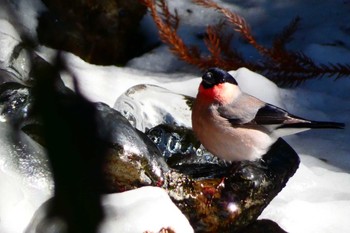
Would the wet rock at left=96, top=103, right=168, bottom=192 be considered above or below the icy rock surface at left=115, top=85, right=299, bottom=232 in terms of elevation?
above

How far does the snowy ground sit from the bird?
323 millimetres

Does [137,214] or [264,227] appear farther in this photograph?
[264,227]

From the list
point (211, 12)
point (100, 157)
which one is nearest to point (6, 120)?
point (100, 157)

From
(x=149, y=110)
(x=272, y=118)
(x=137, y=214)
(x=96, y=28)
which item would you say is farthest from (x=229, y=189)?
(x=96, y=28)

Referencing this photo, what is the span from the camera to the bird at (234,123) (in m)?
3.42

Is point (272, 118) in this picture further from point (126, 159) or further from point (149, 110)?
point (126, 159)

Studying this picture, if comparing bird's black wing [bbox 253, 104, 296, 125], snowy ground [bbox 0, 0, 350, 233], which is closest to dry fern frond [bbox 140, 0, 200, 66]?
snowy ground [bbox 0, 0, 350, 233]

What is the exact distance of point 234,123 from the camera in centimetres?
344

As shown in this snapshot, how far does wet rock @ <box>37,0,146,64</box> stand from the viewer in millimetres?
4723

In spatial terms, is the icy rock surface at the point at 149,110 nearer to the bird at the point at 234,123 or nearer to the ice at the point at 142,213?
the bird at the point at 234,123

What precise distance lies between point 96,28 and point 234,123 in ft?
5.61

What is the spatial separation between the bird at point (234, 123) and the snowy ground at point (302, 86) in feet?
1.06

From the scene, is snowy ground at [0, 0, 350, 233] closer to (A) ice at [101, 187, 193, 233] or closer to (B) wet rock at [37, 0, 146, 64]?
(B) wet rock at [37, 0, 146, 64]

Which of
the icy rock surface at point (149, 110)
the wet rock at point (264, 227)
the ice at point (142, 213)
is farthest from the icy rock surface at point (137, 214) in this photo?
the icy rock surface at point (149, 110)
